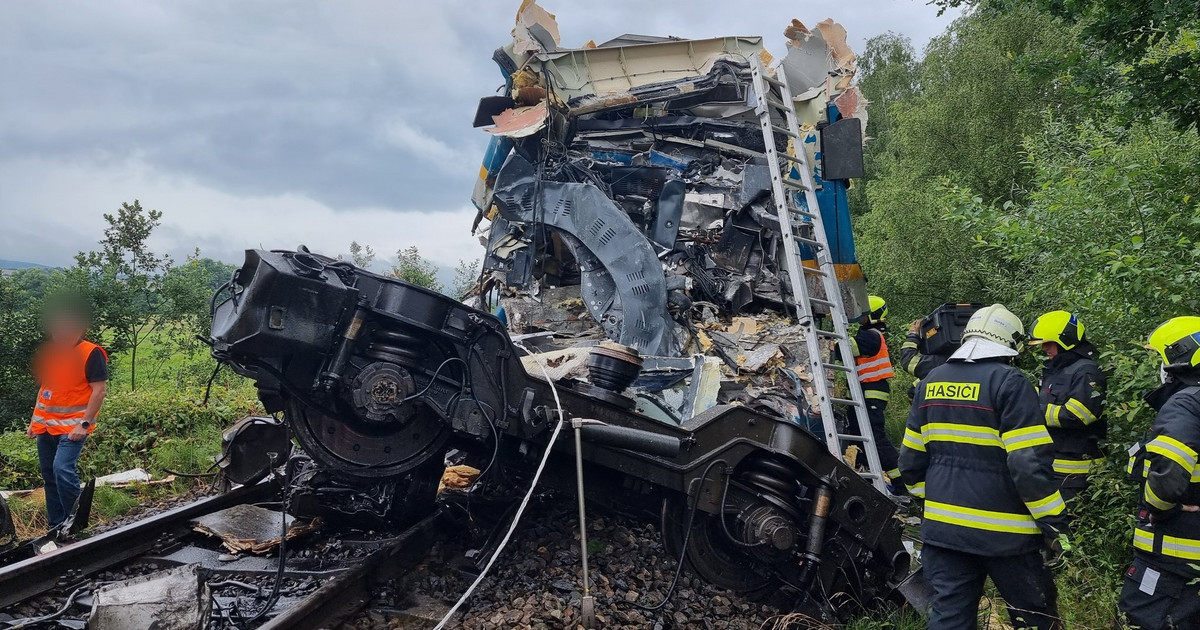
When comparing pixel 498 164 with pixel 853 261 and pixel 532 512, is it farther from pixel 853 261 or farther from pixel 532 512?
pixel 532 512

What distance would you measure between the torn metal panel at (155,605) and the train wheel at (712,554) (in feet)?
7.39

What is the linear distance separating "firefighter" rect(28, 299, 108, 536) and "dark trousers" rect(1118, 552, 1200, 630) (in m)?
6.12

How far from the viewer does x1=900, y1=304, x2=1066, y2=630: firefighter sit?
2947 mm

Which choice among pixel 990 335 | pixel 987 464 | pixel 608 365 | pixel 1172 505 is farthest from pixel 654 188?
pixel 1172 505

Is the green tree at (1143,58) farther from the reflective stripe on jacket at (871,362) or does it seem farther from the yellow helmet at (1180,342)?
the reflective stripe on jacket at (871,362)

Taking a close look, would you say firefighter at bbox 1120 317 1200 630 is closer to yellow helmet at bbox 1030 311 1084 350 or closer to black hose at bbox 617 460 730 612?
yellow helmet at bbox 1030 311 1084 350

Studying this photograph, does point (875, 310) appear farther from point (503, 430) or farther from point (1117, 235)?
point (503, 430)

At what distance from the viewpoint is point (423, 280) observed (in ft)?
59.8

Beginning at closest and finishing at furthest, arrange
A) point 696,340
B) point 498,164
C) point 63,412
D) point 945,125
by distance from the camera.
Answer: point 63,412, point 696,340, point 498,164, point 945,125

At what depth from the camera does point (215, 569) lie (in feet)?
12.2

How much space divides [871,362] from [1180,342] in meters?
3.96

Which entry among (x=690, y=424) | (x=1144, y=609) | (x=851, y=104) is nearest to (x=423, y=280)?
(x=851, y=104)

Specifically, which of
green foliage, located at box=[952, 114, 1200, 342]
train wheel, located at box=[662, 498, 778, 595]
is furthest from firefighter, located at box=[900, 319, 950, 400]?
train wheel, located at box=[662, 498, 778, 595]

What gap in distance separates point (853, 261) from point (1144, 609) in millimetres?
4988
